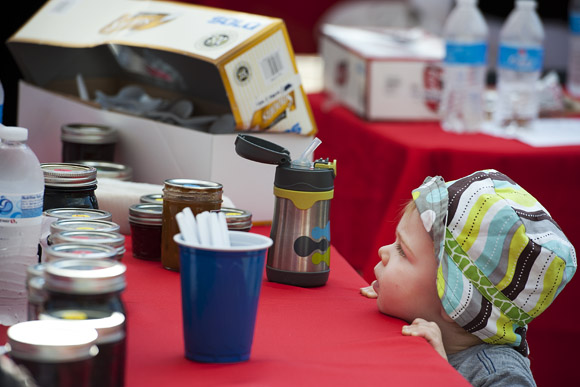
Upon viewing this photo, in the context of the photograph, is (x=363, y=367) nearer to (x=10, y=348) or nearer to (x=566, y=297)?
(x=10, y=348)

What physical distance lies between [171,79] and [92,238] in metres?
1.25

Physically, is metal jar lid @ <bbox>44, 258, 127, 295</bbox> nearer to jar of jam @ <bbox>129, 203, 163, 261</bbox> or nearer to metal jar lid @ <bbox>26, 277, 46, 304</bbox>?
metal jar lid @ <bbox>26, 277, 46, 304</bbox>

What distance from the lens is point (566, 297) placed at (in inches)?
95.0

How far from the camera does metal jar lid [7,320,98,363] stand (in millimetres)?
811

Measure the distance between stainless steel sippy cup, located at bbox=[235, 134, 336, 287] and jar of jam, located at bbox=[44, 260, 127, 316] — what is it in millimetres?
577

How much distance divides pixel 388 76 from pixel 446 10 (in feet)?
5.07

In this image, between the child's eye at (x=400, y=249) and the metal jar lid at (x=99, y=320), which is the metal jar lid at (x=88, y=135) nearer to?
the child's eye at (x=400, y=249)

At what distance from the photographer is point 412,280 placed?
1372 millimetres

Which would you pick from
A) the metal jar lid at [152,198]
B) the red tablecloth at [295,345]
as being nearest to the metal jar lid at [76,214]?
the red tablecloth at [295,345]

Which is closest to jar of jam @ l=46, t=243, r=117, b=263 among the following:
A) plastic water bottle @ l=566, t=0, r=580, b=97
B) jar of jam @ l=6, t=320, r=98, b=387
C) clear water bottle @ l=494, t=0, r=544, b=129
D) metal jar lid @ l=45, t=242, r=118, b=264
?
metal jar lid @ l=45, t=242, r=118, b=264

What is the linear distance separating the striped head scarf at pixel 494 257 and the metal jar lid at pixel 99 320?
621 millimetres

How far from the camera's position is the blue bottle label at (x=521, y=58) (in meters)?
2.92

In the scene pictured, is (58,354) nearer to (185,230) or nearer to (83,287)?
(83,287)

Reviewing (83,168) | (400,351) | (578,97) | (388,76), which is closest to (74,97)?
(83,168)
